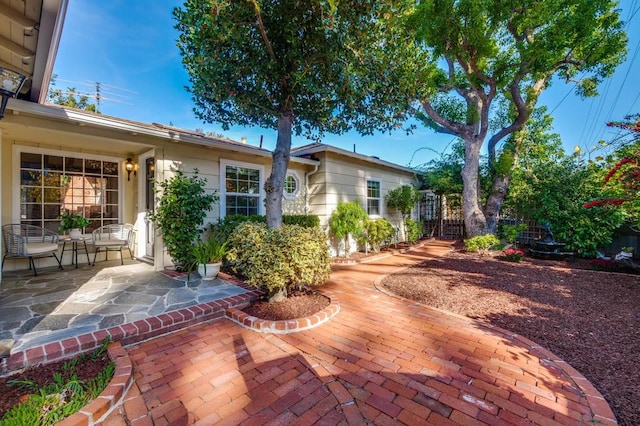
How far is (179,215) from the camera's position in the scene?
5.08 metres

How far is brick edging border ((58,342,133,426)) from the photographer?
1.79 metres

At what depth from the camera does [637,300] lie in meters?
4.16

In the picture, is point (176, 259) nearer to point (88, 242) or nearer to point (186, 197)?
point (186, 197)

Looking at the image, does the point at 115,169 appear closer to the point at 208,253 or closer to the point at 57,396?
the point at 208,253

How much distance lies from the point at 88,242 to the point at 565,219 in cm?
1198

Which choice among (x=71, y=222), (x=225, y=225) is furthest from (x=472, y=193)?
(x=71, y=222)

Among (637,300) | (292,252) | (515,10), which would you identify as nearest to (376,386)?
(292,252)

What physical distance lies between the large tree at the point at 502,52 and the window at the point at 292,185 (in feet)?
16.4

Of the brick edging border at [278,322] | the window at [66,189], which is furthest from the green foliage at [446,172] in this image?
the window at [66,189]

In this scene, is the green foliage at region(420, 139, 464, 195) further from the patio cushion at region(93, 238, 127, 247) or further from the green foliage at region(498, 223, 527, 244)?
the patio cushion at region(93, 238, 127, 247)

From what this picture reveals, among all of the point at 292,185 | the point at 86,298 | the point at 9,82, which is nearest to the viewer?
the point at 9,82

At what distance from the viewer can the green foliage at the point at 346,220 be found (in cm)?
759

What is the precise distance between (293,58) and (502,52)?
28.6ft

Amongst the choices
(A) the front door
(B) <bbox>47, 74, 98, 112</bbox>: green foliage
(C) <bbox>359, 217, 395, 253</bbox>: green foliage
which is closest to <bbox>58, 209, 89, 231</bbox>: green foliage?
(A) the front door
